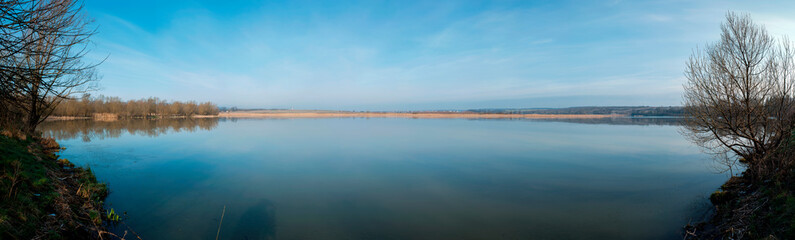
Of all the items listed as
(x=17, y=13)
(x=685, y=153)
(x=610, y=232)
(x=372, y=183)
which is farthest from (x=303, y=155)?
(x=685, y=153)

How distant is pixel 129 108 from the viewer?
49.2m

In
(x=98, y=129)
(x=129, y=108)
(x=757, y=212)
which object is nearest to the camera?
(x=757, y=212)

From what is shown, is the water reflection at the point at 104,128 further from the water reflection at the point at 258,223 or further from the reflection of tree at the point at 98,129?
the water reflection at the point at 258,223

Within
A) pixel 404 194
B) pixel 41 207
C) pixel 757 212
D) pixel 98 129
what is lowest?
pixel 404 194

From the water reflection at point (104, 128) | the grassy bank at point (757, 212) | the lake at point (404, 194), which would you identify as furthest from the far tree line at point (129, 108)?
the grassy bank at point (757, 212)

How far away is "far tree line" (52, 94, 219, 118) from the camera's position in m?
38.6

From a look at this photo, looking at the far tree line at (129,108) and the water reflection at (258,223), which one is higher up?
the far tree line at (129,108)

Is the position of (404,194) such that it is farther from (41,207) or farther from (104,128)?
(104,128)

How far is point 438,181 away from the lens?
8.48 metres

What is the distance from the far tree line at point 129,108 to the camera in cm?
3862

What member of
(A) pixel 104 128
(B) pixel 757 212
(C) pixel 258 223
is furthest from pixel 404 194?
(A) pixel 104 128

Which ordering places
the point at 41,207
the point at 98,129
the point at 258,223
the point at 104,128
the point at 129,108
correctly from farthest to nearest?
the point at 129,108, the point at 104,128, the point at 98,129, the point at 258,223, the point at 41,207

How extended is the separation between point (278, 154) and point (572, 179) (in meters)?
10.8

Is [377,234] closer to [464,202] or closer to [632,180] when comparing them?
[464,202]
